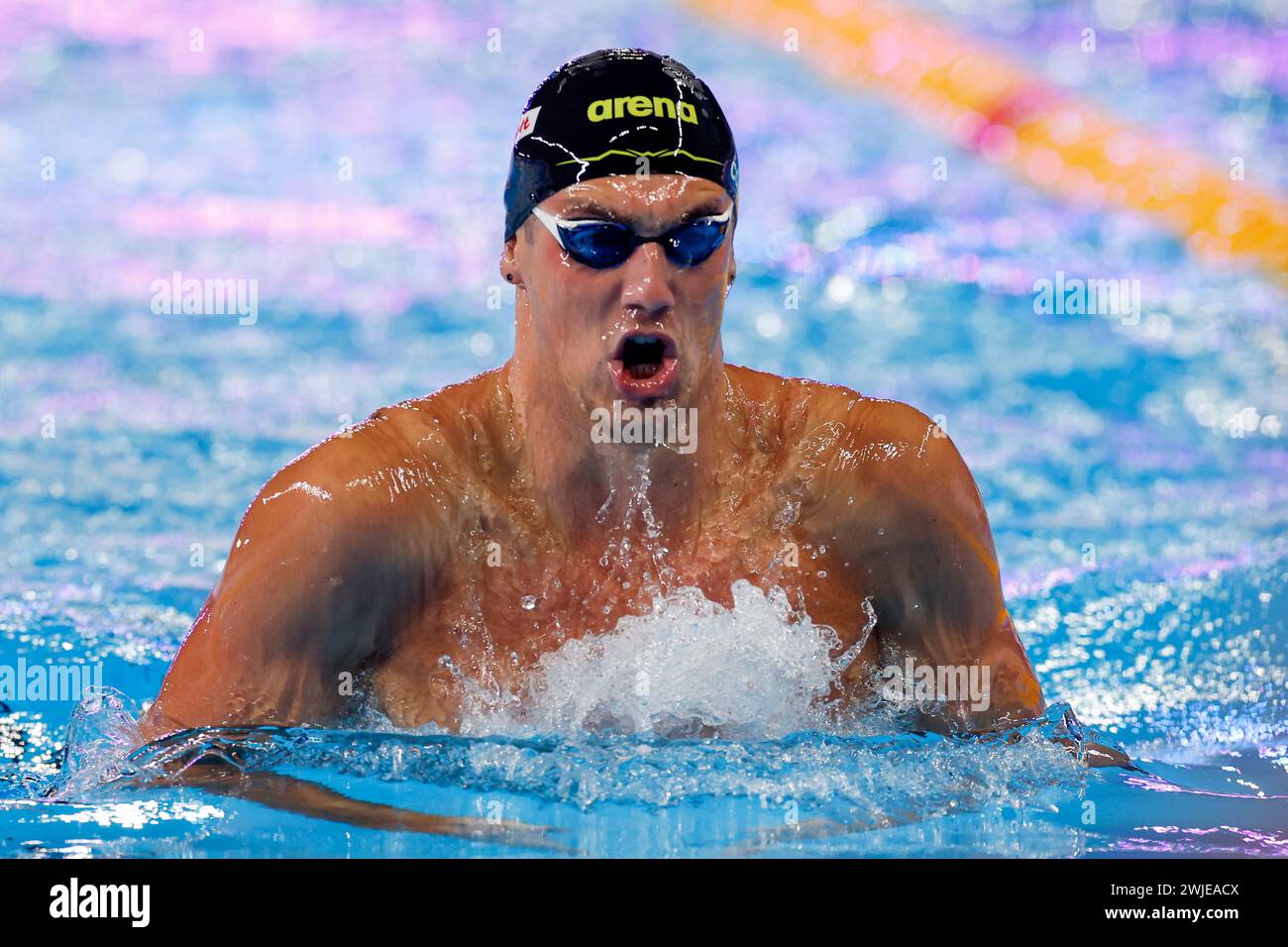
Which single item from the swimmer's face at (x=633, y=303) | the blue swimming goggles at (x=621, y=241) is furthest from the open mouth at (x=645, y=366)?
the blue swimming goggles at (x=621, y=241)

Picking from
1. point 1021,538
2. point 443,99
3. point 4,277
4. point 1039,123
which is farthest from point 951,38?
point 4,277

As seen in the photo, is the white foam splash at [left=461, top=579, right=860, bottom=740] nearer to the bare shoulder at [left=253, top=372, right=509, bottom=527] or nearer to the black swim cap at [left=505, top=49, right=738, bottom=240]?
the bare shoulder at [left=253, top=372, right=509, bottom=527]

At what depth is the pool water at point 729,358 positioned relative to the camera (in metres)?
2.49

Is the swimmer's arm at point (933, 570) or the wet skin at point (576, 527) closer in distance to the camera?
the wet skin at point (576, 527)

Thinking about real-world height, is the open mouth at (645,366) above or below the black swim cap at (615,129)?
below

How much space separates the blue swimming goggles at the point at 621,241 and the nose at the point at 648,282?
0.05 feet

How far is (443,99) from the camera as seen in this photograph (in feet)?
26.5

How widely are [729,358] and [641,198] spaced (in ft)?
12.8

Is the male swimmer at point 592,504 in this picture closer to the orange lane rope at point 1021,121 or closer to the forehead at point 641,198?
the forehead at point 641,198

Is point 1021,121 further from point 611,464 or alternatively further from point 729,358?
point 611,464

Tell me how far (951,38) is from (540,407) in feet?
19.7

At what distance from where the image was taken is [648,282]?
101 inches

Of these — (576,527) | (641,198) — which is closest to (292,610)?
(576,527)

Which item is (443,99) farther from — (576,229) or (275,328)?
(576,229)
